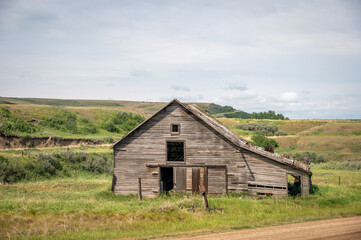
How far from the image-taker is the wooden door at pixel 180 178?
80.0 feet

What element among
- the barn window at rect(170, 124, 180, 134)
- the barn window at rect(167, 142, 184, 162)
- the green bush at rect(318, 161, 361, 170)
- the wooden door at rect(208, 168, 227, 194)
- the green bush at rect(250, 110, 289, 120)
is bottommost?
the green bush at rect(318, 161, 361, 170)

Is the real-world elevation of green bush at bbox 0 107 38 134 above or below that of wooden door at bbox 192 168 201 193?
above

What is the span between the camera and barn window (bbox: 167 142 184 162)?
2491 centimetres

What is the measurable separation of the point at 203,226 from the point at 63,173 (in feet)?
85.0

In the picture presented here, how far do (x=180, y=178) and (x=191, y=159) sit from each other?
151 centimetres

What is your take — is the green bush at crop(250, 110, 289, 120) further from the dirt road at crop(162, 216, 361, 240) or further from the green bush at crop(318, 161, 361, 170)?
the dirt road at crop(162, 216, 361, 240)

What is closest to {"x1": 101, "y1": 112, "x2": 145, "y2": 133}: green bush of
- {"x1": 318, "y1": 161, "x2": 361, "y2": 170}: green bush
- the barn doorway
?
{"x1": 318, "y1": 161, "x2": 361, "y2": 170}: green bush

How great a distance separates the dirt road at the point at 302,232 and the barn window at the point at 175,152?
11.5 meters

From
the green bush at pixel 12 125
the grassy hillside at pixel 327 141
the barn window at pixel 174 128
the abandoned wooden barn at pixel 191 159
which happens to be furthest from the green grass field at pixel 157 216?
the green bush at pixel 12 125

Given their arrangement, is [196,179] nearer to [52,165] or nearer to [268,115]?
[52,165]

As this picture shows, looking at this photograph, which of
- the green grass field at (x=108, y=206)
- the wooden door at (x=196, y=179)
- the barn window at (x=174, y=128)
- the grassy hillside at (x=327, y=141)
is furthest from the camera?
the grassy hillside at (x=327, y=141)

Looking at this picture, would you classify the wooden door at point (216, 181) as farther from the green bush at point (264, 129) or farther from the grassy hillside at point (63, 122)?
the green bush at point (264, 129)

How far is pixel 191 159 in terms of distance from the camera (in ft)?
80.2

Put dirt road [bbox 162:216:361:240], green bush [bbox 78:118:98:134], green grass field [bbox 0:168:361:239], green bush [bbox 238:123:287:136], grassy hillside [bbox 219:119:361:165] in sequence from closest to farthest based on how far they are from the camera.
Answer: dirt road [bbox 162:216:361:240]
green grass field [bbox 0:168:361:239]
grassy hillside [bbox 219:119:361:165]
green bush [bbox 78:118:98:134]
green bush [bbox 238:123:287:136]
